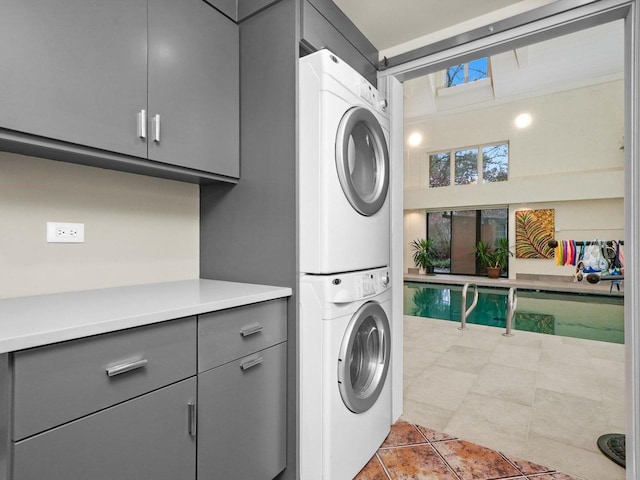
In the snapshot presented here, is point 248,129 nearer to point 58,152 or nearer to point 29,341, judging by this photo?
point 58,152

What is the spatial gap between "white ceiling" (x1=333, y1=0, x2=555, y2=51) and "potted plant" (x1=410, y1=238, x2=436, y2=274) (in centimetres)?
862

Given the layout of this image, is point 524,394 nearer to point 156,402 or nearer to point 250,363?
point 250,363

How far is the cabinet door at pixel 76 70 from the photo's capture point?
1.05 metres

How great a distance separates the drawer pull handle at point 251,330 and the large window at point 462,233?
953cm

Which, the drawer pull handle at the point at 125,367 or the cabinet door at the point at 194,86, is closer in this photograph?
the drawer pull handle at the point at 125,367

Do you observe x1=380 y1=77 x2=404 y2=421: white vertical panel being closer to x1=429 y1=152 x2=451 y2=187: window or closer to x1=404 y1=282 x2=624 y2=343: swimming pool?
x1=404 y1=282 x2=624 y2=343: swimming pool

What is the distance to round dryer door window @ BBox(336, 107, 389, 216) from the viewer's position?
1575 mm

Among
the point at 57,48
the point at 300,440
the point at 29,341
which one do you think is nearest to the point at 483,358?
the point at 300,440

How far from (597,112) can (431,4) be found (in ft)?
28.0

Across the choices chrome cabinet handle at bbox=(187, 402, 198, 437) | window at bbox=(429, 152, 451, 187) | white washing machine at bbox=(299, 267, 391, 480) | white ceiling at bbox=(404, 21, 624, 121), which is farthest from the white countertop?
window at bbox=(429, 152, 451, 187)

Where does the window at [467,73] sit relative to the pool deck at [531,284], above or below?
above

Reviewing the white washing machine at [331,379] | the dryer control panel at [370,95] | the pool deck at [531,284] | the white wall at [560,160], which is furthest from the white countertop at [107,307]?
the white wall at [560,160]

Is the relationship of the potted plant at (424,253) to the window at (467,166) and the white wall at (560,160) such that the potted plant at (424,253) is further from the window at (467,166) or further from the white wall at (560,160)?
the window at (467,166)

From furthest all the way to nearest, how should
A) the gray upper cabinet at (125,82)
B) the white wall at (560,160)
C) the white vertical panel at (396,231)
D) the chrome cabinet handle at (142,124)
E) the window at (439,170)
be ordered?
1. the window at (439,170)
2. the white wall at (560,160)
3. the white vertical panel at (396,231)
4. the chrome cabinet handle at (142,124)
5. the gray upper cabinet at (125,82)
